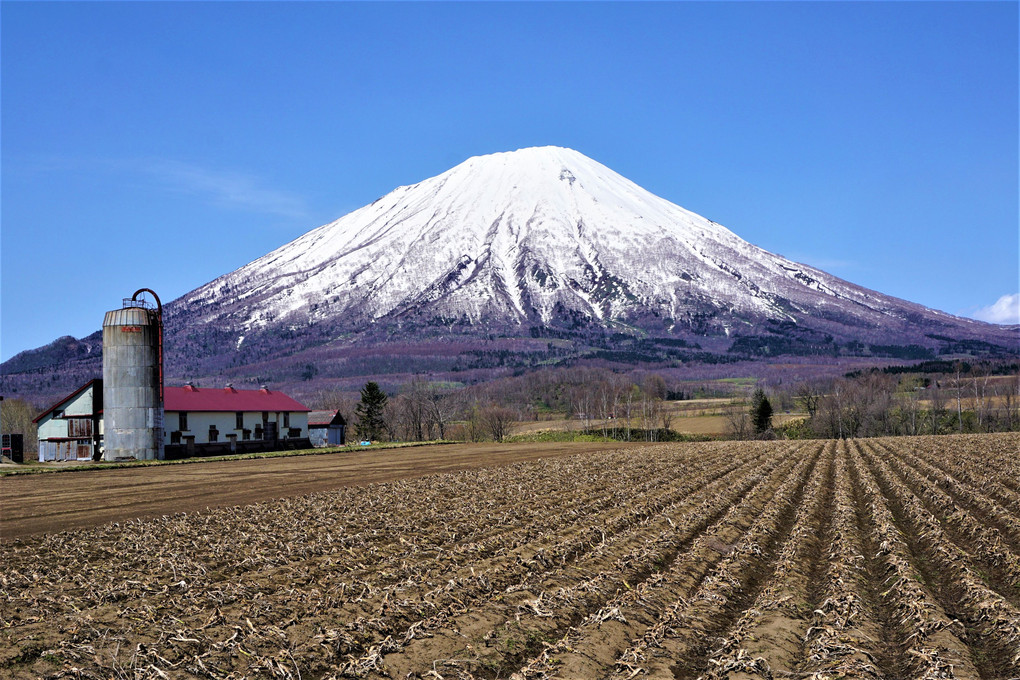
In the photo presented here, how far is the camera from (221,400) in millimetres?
71750

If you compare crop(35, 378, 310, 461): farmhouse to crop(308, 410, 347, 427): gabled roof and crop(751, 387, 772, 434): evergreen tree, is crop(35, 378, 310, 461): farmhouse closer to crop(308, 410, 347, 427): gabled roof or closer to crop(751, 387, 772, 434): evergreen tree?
crop(308, 410, 347, 427): gabled roof

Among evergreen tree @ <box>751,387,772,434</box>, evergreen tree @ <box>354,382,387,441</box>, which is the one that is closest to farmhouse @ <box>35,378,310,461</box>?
evergreen tree @ <box>354,382,387,441</box>

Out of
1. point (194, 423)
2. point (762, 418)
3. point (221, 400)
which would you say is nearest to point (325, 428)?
point (221, 400)

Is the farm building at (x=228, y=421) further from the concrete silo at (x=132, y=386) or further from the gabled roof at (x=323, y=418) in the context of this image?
the gabled roof at (x=323, y=418)

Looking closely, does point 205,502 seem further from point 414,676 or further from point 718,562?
point 414,676

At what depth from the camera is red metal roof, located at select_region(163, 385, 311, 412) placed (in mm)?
67500

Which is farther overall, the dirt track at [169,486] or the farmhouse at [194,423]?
the farmhouse at [194,423]

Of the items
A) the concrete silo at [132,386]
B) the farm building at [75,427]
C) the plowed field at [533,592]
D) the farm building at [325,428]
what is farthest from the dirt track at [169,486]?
the farm building at [325,428]

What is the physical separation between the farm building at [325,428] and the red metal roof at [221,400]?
8756mm

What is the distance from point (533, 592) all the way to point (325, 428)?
7884 cm

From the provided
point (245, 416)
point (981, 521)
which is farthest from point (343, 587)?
point (245, 416)

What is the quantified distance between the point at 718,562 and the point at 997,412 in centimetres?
8677

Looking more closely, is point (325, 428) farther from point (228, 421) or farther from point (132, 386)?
point (132, 386)

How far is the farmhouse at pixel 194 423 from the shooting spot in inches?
2488
